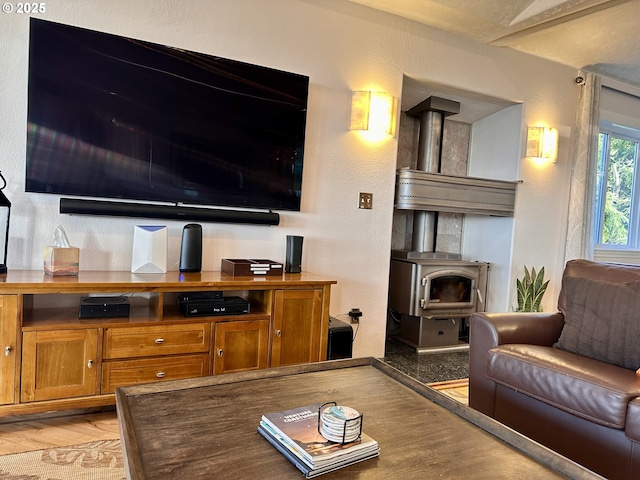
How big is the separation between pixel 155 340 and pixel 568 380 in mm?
1768

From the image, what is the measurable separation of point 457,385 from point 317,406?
5.88 ft

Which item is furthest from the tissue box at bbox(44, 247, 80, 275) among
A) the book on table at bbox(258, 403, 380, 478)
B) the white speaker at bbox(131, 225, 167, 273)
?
the book on table at bbox(258, 403, 380, 478)

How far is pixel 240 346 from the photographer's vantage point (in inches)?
87.7

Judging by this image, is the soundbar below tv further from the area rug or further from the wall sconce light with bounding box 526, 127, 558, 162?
the wall sconce light with bounding box 526, 127, 558, 162

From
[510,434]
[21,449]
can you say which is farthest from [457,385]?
[21,449]

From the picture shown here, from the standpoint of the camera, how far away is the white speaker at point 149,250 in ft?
7.34

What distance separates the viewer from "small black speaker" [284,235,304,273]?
261 cm

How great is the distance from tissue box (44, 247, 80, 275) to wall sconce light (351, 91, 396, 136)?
6.10ft

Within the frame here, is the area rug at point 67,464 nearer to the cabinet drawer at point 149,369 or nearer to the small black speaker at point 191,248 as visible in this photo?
the cabinet drawer at point 149,369

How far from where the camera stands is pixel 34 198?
2.17 m

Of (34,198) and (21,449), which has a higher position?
(34,198)

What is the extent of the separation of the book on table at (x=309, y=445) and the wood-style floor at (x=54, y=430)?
1.21 metres

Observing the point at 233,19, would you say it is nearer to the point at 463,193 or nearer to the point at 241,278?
the point at 241,278

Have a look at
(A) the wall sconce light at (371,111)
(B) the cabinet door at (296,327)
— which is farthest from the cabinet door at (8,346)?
(A) the wall sconce light at (371,111)
